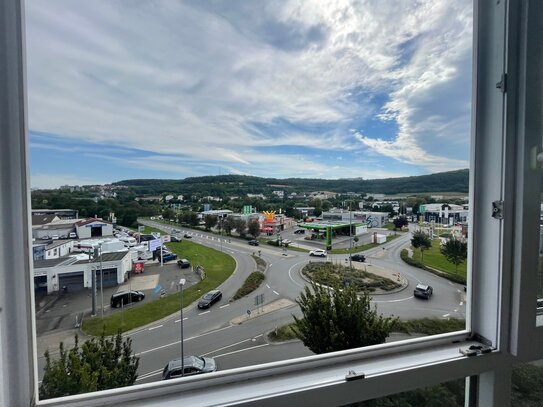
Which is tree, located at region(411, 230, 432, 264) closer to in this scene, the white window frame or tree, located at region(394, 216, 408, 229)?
tree, located at region(394, 216, 408, 229)

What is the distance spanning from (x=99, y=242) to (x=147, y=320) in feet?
1.11

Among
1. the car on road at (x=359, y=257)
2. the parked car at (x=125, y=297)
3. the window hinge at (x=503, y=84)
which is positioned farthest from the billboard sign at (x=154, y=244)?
the window hinge at (x=503, y=84)

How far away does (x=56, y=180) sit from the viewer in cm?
89

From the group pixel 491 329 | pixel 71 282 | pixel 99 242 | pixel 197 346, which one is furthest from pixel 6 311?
pixel 491 329

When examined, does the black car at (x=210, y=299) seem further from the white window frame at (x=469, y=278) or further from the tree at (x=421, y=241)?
the tree at (x=421, y=241)

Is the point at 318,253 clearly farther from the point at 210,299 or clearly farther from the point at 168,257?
the point at 168,257

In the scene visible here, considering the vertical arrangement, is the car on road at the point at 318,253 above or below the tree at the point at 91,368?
above

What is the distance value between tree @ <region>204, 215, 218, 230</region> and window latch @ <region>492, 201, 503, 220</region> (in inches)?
43.8

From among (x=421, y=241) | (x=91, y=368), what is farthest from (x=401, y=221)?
(x=91, y=368)

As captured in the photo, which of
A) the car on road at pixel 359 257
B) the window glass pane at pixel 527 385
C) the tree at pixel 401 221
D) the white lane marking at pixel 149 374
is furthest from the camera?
the tree at pixel 401 221

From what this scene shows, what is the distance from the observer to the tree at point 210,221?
1228mm

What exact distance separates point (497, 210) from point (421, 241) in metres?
0.39

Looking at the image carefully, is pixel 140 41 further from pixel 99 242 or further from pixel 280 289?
pixel 280 289

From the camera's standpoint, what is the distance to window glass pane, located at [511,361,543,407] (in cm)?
101
